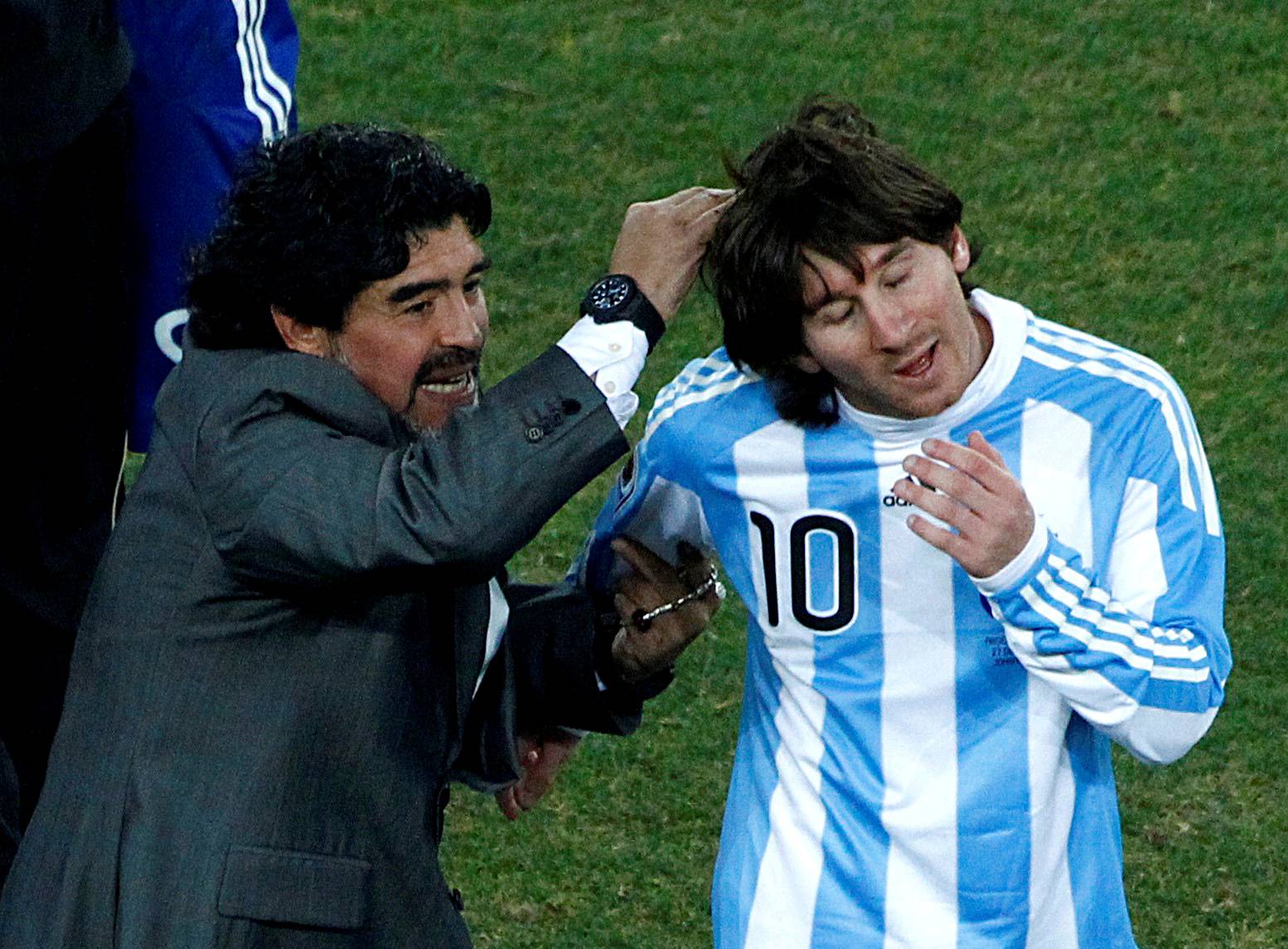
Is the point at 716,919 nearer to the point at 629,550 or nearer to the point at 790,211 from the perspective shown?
the point at 629,550

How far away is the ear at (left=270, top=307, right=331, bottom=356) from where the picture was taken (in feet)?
9.87

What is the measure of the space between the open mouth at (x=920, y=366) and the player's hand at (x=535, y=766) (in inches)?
33.8

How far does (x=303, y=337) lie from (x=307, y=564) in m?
0.36

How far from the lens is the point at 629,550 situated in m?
3.39

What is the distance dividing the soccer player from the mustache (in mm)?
350

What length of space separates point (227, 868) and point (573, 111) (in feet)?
17.8

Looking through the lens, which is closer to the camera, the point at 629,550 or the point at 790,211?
the point at 790,211

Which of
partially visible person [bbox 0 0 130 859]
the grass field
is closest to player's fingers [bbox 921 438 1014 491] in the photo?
partially visible person [bbox 0 0 130 859]

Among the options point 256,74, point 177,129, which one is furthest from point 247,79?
point 177,129

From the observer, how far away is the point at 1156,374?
307cm

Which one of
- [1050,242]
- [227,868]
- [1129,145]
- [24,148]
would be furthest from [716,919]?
[1129,145]

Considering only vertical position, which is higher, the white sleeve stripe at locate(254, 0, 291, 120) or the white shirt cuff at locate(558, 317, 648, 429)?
the white shirt cuff at locate(558, 317, 648, 429)

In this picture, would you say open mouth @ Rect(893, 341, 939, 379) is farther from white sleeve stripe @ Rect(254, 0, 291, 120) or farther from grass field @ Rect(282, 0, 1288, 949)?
grass field @ Rect(282, 0, 1288, 949)

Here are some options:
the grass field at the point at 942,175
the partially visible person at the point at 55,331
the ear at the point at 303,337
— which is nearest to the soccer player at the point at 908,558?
the ear at the point at 303,337
